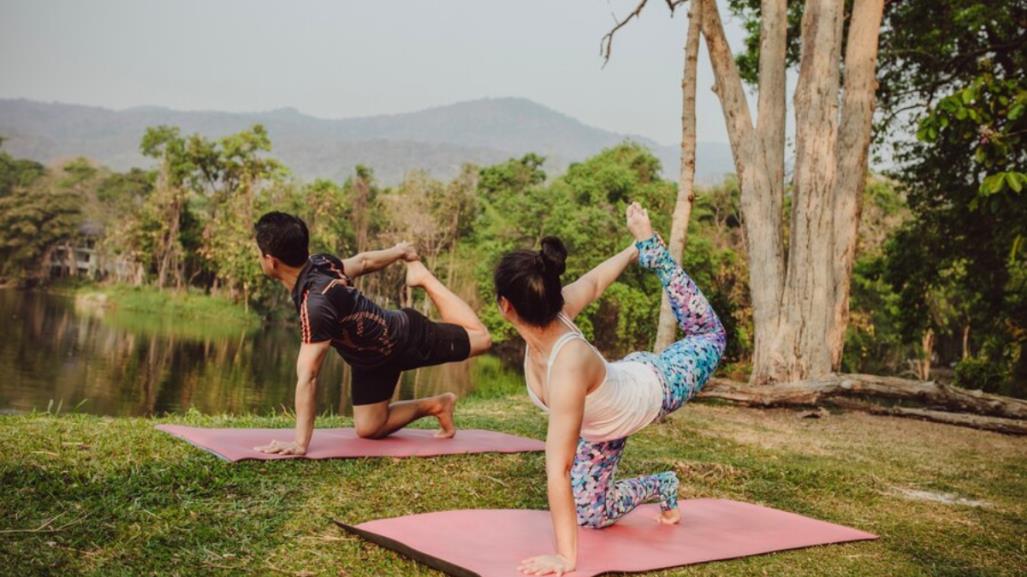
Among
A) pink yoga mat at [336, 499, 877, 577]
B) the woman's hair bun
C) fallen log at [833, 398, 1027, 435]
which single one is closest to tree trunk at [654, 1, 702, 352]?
fallen log at [833, 398, 1027, 435]

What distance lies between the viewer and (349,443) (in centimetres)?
540

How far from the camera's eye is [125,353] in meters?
26.5

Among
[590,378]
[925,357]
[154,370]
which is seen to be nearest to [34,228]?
[154,370]

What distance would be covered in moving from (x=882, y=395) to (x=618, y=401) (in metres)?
7.06

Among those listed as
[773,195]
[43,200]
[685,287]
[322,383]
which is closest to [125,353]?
[322,383]

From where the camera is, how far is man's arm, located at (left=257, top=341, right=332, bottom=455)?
483 centimetres

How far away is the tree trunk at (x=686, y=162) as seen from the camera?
28.7ft

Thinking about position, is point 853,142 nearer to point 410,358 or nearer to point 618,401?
point 410,358

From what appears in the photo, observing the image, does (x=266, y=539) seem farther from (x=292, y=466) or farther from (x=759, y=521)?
(x=759, y=521)

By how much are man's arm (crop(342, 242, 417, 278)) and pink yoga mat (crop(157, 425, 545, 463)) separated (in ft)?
3.34

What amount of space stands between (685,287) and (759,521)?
135 centimetres

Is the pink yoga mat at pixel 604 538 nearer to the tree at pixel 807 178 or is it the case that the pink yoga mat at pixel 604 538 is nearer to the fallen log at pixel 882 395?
the fallen log at pixel 882 395

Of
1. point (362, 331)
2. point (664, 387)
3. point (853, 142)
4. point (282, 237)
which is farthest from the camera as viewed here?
point (853, 142)

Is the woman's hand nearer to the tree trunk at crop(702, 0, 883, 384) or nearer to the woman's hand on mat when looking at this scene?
the woman's hand on mat
